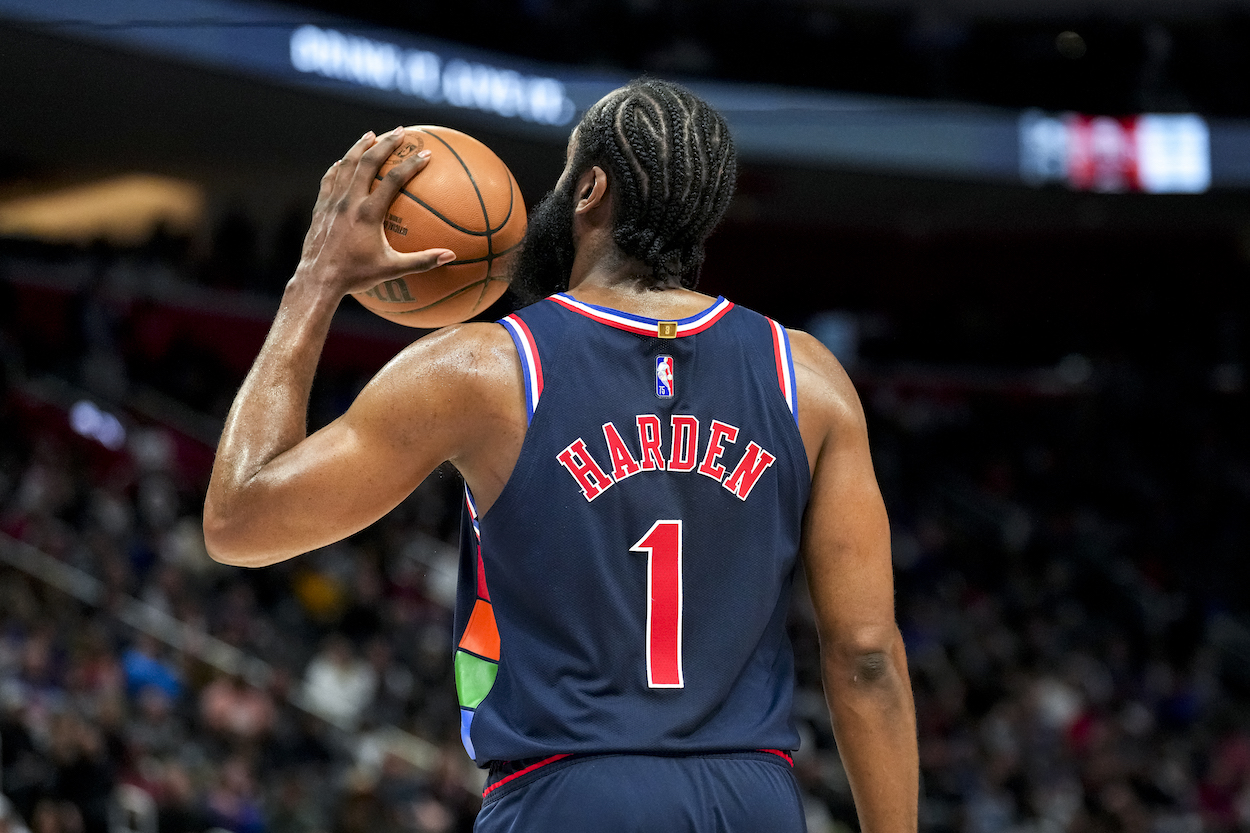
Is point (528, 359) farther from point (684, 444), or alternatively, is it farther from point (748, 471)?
point (748, 471)

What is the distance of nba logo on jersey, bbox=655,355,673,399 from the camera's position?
6.72 ft

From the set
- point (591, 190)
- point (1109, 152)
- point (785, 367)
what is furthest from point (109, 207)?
point (785, 367)

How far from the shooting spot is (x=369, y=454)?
6.32ft

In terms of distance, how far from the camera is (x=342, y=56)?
40.8 ft

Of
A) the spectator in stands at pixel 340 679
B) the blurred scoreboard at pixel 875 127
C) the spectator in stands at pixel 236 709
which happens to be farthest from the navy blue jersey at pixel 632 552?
the blurred scoreboard at pixel 875 127

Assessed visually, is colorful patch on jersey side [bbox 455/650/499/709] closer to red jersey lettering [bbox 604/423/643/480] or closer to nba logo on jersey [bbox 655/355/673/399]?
red jersey lettering [bbox 604/423/643/480]

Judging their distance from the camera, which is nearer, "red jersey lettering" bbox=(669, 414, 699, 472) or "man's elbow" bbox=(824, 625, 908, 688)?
"red jersey lettering" bbox=(669, 414, 699, 472)

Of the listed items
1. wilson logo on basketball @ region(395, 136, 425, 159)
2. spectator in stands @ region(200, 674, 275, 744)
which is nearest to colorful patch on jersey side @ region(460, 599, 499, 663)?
wilson logo on basketball @ region(395, 136, 425, 159)

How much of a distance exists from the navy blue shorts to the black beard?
830 millimetres

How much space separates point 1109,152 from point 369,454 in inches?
602

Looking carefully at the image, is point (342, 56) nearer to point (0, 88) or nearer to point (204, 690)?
point (0, 88)

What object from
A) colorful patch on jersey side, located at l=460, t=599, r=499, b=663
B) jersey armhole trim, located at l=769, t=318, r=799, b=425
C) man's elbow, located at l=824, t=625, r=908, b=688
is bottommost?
man's elbow, located at l=824, t=625, r=908, b=688

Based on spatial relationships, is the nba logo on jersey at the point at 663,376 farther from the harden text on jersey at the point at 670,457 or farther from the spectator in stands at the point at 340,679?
the spectator in stands at the point at 340,679

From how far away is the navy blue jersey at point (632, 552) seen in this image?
6.35ft
